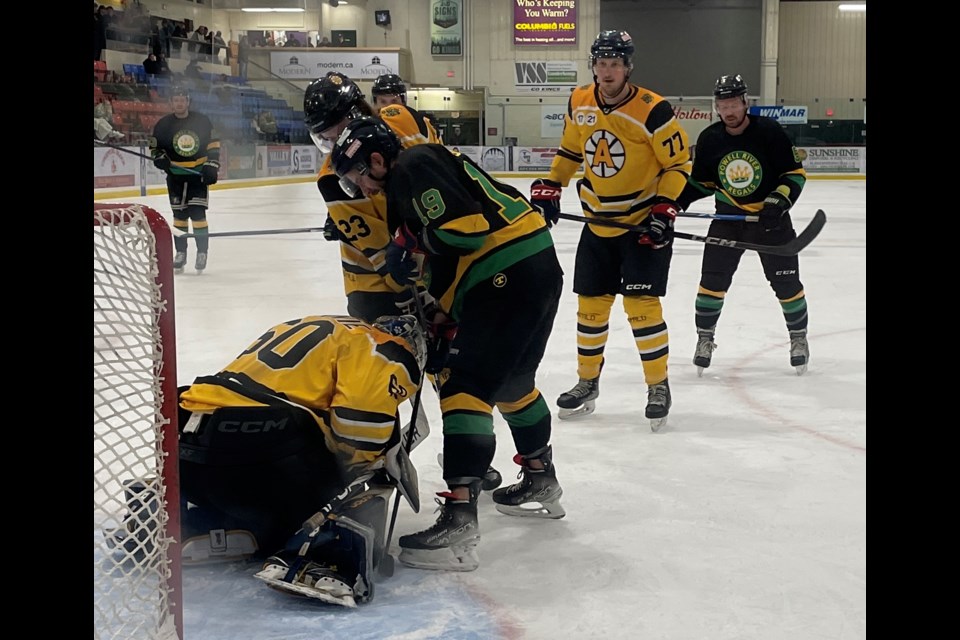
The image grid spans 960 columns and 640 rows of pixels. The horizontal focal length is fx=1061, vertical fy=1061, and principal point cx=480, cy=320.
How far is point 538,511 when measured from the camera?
2.38m

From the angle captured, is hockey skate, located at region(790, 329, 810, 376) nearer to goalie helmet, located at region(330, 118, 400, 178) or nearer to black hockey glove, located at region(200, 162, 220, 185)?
goalie helmet, located at region(330, 118, 400, 178)

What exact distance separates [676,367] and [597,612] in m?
2.29

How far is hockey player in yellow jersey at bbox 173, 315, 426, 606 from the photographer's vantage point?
1830 mm

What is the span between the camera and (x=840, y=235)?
27.4 ft

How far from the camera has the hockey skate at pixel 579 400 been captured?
3270 millimetres

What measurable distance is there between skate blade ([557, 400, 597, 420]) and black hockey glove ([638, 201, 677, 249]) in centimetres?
54

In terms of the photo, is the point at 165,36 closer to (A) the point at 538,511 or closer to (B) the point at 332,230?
(B) the point at 332,230

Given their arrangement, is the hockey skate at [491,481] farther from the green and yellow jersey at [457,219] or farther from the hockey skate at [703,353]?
the hockey skate at [703,353]

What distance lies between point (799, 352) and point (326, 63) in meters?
17.9

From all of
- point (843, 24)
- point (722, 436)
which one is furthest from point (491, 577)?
point (843, 24)

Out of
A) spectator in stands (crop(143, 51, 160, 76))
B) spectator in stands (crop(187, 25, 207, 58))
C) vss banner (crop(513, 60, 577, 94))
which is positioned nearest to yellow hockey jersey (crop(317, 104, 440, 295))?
spectator in stands (crop(143, 51, 160, 76))

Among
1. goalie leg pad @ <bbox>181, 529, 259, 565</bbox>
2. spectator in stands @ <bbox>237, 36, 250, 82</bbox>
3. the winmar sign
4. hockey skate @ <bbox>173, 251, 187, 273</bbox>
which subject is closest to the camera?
goalie leg pad @ <bbox>181, 529, 259, 565</bbox>

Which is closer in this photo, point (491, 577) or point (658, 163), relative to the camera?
point (491, 577)
